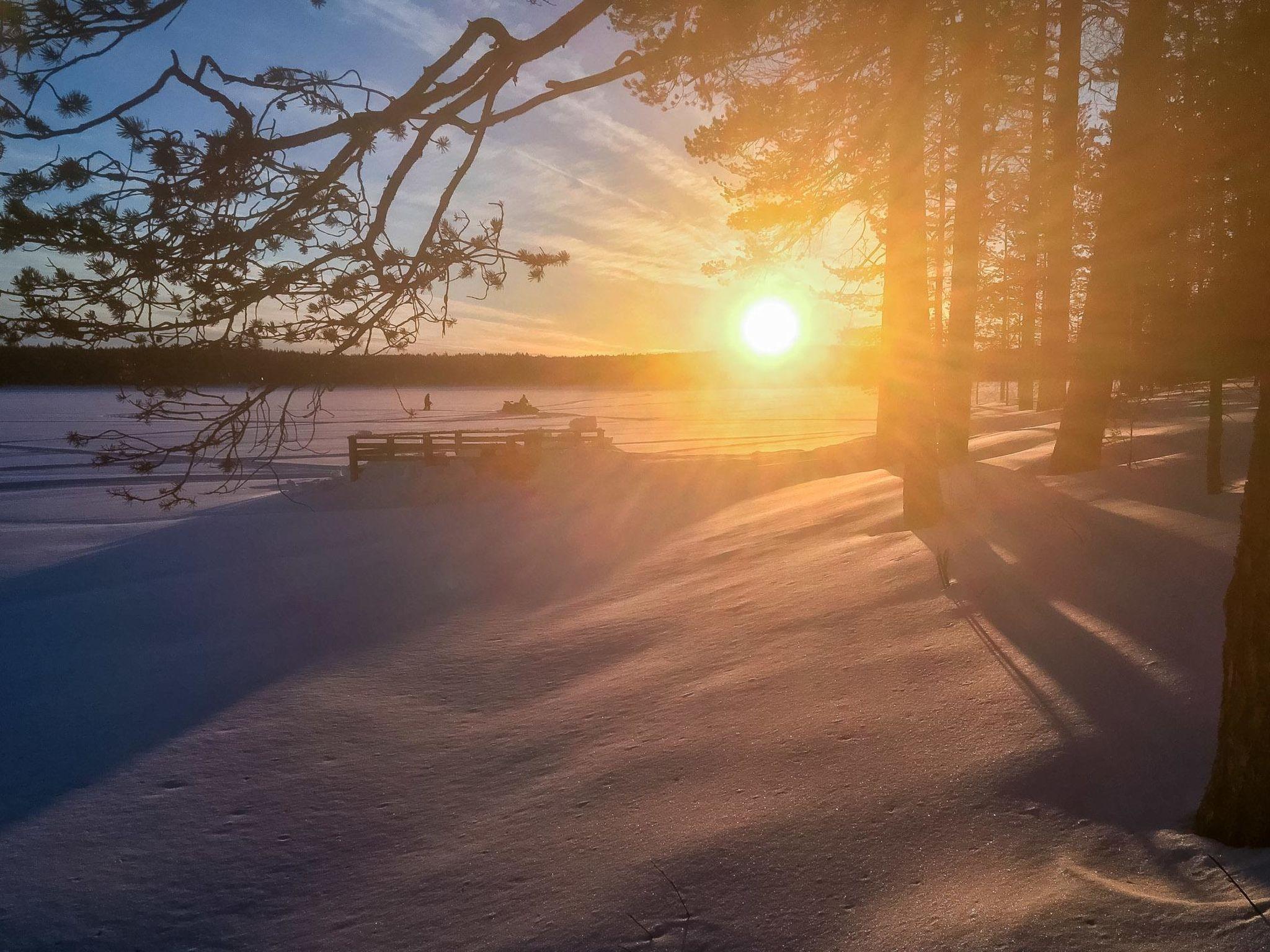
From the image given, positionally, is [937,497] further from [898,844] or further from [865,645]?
[898,844]

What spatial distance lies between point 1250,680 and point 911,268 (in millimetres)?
5937

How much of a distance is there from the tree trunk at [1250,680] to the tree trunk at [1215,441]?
17.0 ft

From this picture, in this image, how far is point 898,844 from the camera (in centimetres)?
310

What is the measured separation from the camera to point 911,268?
26.3ft

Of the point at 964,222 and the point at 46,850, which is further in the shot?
the point at 964,222

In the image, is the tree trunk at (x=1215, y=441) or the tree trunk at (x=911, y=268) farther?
the tree trunk at (x=911, y=268)

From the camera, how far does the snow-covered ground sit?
2.91 m

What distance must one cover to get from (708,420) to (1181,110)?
102 feet

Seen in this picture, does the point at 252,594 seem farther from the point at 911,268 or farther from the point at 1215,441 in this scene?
the point at 1215,441

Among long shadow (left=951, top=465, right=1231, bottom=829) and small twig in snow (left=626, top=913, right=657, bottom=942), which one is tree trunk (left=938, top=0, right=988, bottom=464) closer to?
long shadow (left=951, top=465, right=1231, bottom=829)

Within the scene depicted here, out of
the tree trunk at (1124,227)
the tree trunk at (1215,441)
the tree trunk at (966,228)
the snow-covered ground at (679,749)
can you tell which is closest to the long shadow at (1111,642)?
the snow-covered ground at (679,749)

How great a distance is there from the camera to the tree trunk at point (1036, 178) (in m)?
13.0

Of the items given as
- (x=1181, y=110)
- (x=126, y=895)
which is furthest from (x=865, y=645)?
(x=1181, y=110)

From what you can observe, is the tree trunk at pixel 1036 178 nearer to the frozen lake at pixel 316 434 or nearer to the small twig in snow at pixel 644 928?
the frozen lake at pixel 316 434
